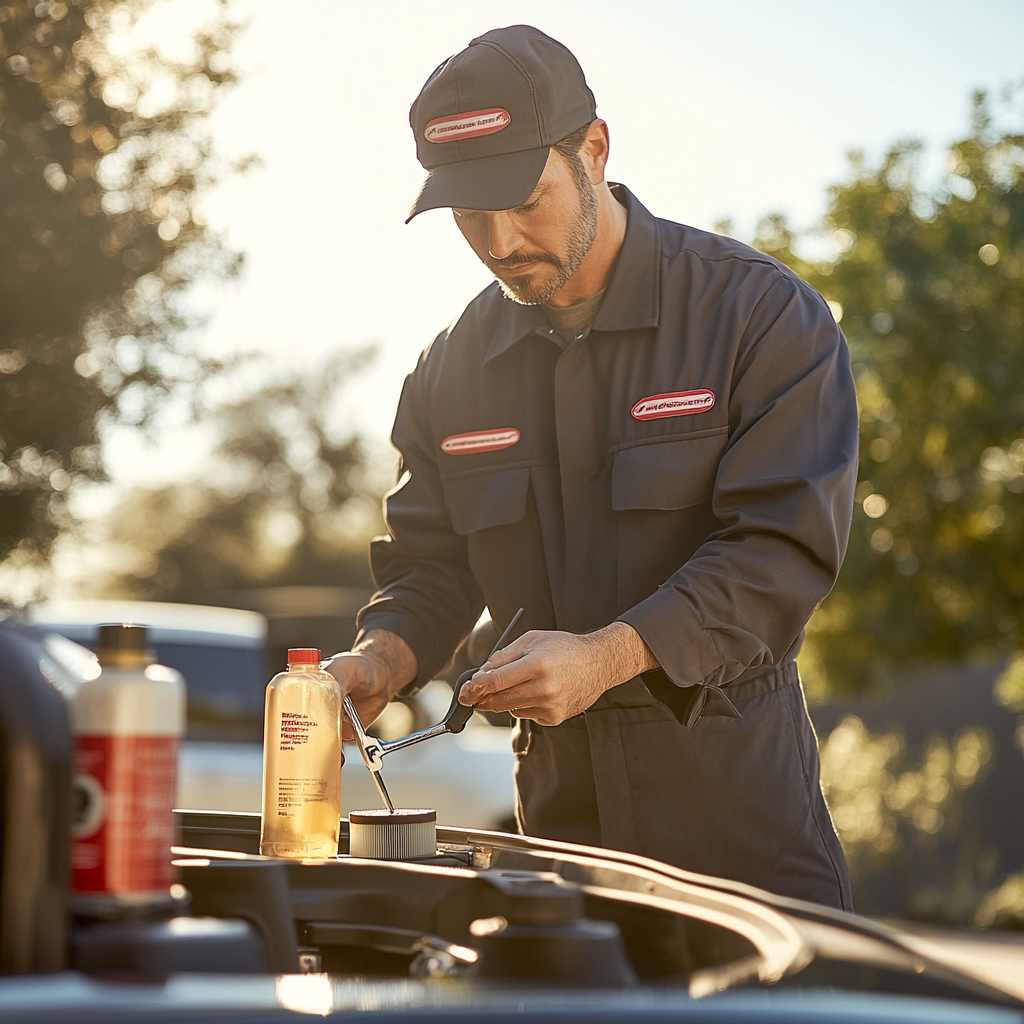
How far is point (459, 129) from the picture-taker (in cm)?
233

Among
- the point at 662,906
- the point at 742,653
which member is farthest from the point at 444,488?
the point at 662,906

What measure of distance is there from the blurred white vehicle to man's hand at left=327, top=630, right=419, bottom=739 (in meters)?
3.47

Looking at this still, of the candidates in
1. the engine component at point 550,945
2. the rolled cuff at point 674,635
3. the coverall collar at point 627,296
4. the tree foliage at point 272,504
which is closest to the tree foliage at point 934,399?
the coverall collar at point 627,296

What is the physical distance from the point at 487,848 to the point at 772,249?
36.0ft

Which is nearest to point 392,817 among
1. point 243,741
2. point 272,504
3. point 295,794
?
point 295,794

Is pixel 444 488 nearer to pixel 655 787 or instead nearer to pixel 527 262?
pixel 527 262

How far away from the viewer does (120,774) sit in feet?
3.59

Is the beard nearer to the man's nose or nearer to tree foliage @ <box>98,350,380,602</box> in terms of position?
the man's nose

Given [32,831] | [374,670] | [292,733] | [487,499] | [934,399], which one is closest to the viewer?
[32,831]

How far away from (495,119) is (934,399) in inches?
384

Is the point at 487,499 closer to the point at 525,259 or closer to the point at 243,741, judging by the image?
the point at 525,259

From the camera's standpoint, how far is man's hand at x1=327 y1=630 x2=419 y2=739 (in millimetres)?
2242

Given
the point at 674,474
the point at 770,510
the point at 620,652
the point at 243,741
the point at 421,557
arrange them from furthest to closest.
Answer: the point at 243,741
the point at 421,557
the point at 674,474
the point at 770,510
the point at 620,652

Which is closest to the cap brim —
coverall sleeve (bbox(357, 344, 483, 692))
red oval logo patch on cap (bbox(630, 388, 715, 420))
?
red oval logo patch on cap (bbox(630, 388, 715, 420))
